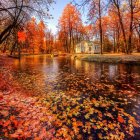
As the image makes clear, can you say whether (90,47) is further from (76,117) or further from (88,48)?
(76,117)

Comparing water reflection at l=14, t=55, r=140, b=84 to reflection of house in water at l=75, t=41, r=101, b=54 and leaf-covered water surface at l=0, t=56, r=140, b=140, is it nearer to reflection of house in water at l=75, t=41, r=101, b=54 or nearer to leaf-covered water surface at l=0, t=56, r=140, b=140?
leaf-covered water surface at l=0, t=56, r=140, b=140

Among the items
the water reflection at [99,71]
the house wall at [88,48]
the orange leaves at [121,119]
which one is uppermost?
the house wall at [88,48]

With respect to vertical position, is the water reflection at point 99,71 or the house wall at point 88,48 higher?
the house wall at point 88,48

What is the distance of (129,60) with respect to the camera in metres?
18.9

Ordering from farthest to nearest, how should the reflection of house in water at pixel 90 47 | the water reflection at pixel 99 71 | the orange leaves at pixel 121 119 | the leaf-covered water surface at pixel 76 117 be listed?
the reflection of house in water at pixel 90 47, the water reflection at pixel 99 71, the orange leaves at pixel 121 119, the leaf-covered water surface at pixel 76 117

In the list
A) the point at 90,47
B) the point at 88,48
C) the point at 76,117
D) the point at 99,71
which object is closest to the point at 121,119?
the point at 76,117

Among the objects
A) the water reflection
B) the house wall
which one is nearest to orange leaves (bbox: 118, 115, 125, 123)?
the water reflection

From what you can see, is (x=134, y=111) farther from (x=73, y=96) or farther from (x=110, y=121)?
(x=73, y=96)

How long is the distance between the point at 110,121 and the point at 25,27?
10693mm

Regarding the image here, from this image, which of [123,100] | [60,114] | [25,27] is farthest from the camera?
[25,27]

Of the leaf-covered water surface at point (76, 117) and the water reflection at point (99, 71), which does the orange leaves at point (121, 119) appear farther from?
the water reflection at point (99, 71)

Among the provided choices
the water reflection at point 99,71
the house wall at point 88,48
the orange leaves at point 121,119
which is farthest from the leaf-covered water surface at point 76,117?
the house wall at point 88,48

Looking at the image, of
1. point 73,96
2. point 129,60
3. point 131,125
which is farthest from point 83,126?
point 129,60

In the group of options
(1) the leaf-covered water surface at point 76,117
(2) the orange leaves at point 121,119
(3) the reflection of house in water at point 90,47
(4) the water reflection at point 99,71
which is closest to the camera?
(1) the leaf-covered water surface at point 76,117
